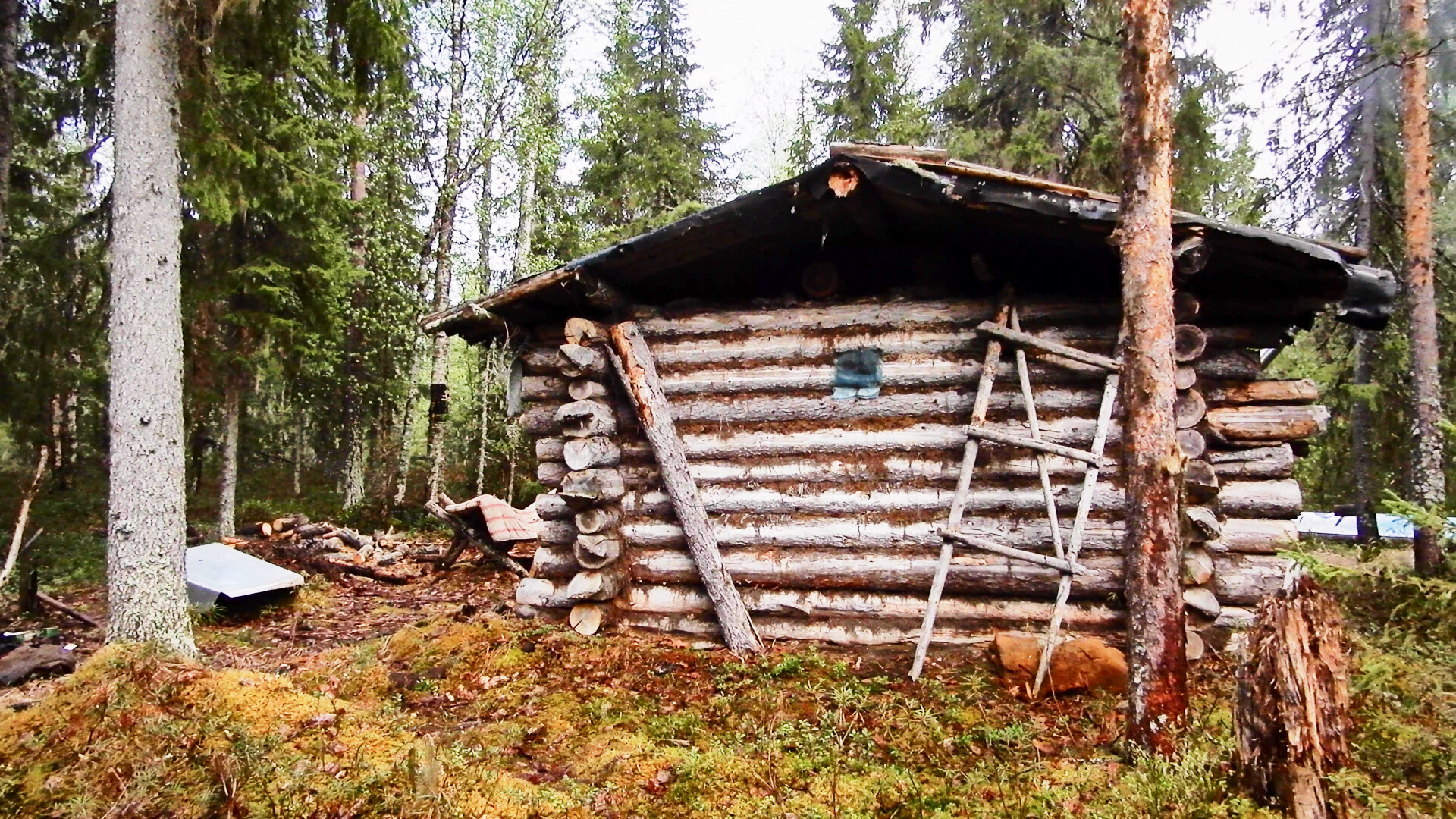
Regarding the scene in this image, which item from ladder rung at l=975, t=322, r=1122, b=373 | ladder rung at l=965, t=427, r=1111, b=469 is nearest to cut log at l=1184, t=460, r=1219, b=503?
ladder rung at l=965, t=427, r=1111, b=469

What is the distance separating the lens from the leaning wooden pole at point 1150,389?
4.26 m

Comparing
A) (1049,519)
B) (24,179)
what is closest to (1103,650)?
(1049,519)

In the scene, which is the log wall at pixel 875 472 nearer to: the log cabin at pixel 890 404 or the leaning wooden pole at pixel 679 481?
the log cabin at pixel 890 404

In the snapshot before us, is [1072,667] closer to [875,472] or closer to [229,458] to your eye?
[875,472]

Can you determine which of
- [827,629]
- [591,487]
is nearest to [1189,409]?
[827,629]

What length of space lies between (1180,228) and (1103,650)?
10.0ft

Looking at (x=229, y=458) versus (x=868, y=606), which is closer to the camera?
(x=868, y=606)

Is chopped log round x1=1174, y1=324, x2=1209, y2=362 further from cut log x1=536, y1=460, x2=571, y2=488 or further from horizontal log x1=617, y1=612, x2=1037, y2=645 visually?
cut log x1=536, y1=460, x2=571, y2=488

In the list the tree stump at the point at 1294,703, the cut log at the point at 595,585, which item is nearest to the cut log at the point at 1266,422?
the tree stump at the point at 1294,703

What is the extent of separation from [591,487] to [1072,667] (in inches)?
165

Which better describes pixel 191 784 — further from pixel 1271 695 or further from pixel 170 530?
pixel 1271 695

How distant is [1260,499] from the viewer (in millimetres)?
6109

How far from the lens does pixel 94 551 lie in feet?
44.0

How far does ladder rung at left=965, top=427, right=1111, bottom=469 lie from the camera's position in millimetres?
5977
